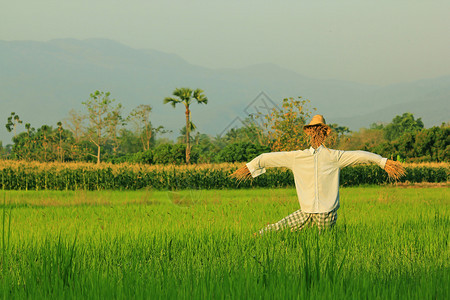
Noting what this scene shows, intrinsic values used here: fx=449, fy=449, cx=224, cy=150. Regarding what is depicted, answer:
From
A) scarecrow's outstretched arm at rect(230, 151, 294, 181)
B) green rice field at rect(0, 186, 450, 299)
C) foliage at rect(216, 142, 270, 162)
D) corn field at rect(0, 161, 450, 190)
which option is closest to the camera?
green rice field at rect(0, 186, 450, 299)

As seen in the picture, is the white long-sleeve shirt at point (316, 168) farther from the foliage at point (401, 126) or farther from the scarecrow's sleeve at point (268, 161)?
the foliage at point (401, 126)

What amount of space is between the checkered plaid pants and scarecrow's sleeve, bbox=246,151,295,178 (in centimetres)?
79

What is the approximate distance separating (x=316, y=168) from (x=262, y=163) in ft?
2.55

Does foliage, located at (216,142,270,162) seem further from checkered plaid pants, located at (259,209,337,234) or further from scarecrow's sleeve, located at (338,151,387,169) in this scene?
scarecrow's sleeve, located at (338,151,387,169)

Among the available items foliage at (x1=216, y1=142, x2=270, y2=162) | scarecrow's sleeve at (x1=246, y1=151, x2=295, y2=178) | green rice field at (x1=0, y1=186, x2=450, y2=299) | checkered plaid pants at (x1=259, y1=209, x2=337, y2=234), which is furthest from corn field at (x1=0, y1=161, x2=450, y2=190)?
scarecrow's sleeve at (x1=246, y1=151, x2=295, y2=178)

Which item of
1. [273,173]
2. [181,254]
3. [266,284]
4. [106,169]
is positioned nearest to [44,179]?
[106,169]

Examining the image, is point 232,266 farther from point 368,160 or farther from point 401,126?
point 401,126

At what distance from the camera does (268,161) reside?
21.3 feet

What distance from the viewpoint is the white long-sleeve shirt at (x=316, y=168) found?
6426 mm

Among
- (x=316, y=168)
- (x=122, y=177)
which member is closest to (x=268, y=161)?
(x=316, y=168)

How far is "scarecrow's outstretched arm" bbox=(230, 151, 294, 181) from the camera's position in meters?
6.36

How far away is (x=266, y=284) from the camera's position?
154 inches

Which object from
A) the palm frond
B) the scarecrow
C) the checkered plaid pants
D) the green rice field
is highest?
the palm frond

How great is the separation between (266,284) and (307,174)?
9.24 feet
